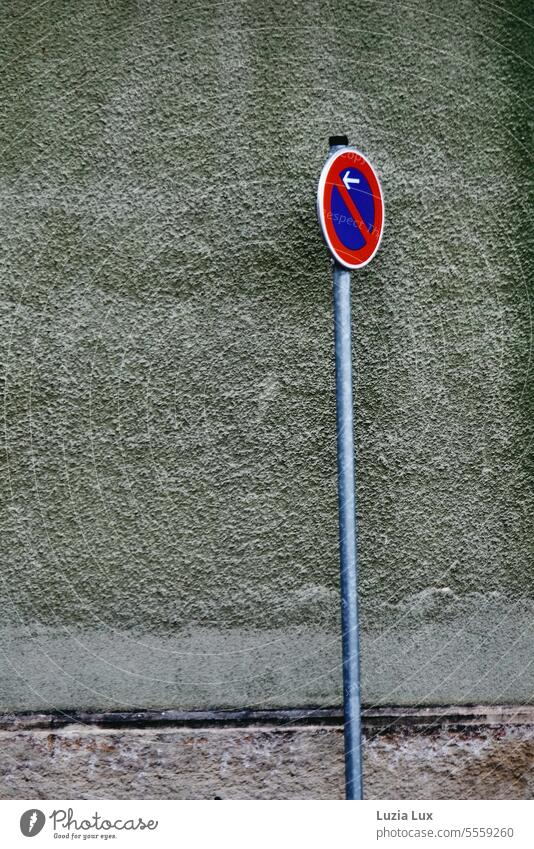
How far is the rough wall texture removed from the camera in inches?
132

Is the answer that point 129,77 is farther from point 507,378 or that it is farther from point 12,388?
point 507,378

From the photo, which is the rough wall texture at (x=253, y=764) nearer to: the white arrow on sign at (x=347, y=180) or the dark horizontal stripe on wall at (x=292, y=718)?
the dark horizontal stripe on wall at (x=292, y=718)

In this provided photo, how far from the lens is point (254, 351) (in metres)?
3.51

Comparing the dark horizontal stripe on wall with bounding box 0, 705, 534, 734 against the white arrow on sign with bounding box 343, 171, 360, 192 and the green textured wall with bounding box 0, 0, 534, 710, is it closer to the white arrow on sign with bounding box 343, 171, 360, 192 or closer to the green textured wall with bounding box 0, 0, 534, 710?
the green textured wall with bounding box 0, 0, 534, 710

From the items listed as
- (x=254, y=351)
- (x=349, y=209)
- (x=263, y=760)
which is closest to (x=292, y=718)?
(x=263, y=760)

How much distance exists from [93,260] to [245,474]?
40.1 inches

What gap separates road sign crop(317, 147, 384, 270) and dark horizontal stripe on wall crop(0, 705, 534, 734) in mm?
1722

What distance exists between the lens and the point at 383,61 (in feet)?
11.6

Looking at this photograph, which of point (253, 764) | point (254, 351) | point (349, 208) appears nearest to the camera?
point (349, 208)

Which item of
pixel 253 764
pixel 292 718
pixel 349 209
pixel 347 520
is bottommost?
pixel 253 764

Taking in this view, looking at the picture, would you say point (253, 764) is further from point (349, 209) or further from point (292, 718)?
point (349, 209)

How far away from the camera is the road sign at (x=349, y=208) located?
274 cm

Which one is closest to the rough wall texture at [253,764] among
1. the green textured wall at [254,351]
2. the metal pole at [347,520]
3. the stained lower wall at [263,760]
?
the stained lower wall at [263,760]

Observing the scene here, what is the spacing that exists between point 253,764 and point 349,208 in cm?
204
